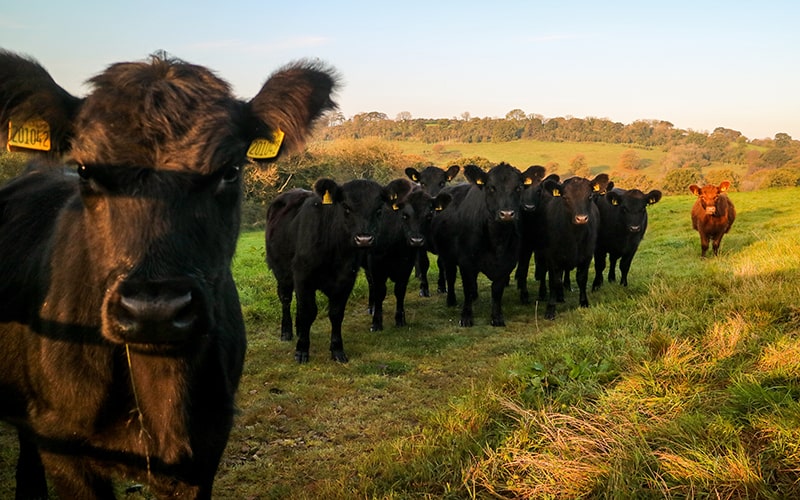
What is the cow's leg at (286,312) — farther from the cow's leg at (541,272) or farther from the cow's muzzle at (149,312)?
Answer: the cow's muzzle at (149,312)

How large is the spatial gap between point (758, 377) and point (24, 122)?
4.52 meters

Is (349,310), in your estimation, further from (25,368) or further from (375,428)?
(25,368)

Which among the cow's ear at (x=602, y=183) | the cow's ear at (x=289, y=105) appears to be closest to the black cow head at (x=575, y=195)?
the cow's ear at (x=602, y=183)

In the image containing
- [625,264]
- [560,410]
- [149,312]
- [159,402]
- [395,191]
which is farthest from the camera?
[625,264]

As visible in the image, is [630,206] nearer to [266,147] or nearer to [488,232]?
[488,232]

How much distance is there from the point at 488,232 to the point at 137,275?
7.94 metres

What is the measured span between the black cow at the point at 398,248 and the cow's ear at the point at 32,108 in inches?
244

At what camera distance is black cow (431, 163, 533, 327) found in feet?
29.7

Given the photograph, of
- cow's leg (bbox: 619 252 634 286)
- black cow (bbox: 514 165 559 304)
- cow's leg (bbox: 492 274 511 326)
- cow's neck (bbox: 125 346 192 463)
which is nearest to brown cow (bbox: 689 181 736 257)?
cow's leg (bbox: 619 252 634 286)

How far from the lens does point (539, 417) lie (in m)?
3.72

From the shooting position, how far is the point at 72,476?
2.58 m

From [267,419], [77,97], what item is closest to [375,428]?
[267,419]

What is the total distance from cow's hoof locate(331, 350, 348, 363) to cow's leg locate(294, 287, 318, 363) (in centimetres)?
35

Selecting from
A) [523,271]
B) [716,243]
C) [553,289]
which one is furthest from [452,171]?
[716,243]
